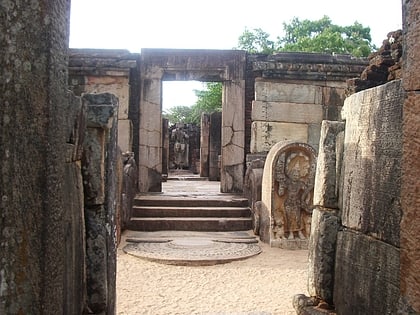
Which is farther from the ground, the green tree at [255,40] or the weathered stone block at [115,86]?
the green tree at [255,40]

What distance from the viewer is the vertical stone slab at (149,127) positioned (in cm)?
1060

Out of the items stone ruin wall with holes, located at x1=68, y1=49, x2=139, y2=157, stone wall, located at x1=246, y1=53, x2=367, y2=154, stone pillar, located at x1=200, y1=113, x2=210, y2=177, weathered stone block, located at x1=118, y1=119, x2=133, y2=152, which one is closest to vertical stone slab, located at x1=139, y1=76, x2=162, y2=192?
stone ruin wall with holes, located at x1=68, y1=49, x2=139, y2=157

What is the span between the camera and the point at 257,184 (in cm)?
827

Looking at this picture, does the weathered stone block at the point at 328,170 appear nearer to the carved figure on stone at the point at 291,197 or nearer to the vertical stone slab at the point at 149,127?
the carved figure on stone at the point at 291,197

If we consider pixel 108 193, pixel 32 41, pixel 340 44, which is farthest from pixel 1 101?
pixel 340 44

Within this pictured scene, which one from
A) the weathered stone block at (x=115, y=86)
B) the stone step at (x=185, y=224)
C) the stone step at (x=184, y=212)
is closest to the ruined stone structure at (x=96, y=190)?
the stone step at (x=185, y=224)

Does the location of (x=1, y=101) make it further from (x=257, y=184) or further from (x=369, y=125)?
(x=257, y=184)

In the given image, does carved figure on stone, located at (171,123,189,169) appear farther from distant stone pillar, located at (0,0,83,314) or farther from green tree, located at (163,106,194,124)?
green tree, located at (163,106,194,124)

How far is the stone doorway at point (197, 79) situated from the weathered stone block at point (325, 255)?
23.6 ft

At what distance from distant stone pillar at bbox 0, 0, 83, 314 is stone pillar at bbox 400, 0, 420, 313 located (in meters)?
1.49

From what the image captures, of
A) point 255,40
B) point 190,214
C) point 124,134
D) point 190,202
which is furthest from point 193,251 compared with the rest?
point 255,40

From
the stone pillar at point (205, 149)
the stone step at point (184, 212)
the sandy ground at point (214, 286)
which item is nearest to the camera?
the sandy ground at point (214, 286)

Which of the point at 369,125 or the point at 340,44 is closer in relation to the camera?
the point at 369,125

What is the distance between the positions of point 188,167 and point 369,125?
19329mm
